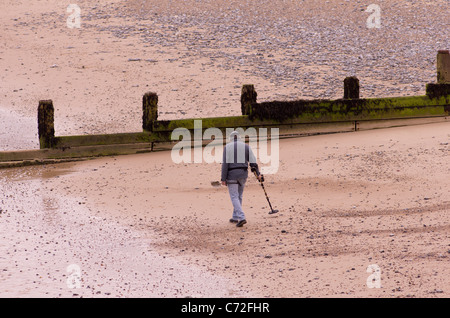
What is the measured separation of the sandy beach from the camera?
404 inches

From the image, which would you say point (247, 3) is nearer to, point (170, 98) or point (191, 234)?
point (170, 98)

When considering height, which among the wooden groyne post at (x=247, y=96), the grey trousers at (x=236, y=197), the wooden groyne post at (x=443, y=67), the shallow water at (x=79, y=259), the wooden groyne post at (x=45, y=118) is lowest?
the shallow water at (x=79, y=259)

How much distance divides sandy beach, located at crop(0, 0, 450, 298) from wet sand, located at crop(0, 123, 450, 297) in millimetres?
38

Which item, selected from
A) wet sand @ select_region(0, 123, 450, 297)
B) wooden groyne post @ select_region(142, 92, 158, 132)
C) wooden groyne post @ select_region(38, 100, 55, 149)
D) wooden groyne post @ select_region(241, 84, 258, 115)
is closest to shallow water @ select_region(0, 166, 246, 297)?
wet sand @ select_region(0, 123, 450, 297)

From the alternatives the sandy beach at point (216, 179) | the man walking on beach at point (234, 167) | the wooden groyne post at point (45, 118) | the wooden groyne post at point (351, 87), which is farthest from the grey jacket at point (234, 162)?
the wooden groyne post at point (351, 87)

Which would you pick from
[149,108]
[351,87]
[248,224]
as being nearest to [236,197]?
[248,224]

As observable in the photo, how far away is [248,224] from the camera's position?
40.9 ft

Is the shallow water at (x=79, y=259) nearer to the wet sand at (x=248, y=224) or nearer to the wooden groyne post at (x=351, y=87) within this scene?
the wet sand at (x=248, y=224)

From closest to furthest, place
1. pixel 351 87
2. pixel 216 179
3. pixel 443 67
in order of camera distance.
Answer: pixel 216 179, pixel 351 87, pixel 443 67

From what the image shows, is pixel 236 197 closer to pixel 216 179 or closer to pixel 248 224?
pixel 248 224

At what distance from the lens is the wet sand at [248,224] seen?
393 inches

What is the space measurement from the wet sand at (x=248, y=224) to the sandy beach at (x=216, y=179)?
Answer: 38mm

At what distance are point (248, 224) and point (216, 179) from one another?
9.40ft

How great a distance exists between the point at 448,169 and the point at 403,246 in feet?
12.9
